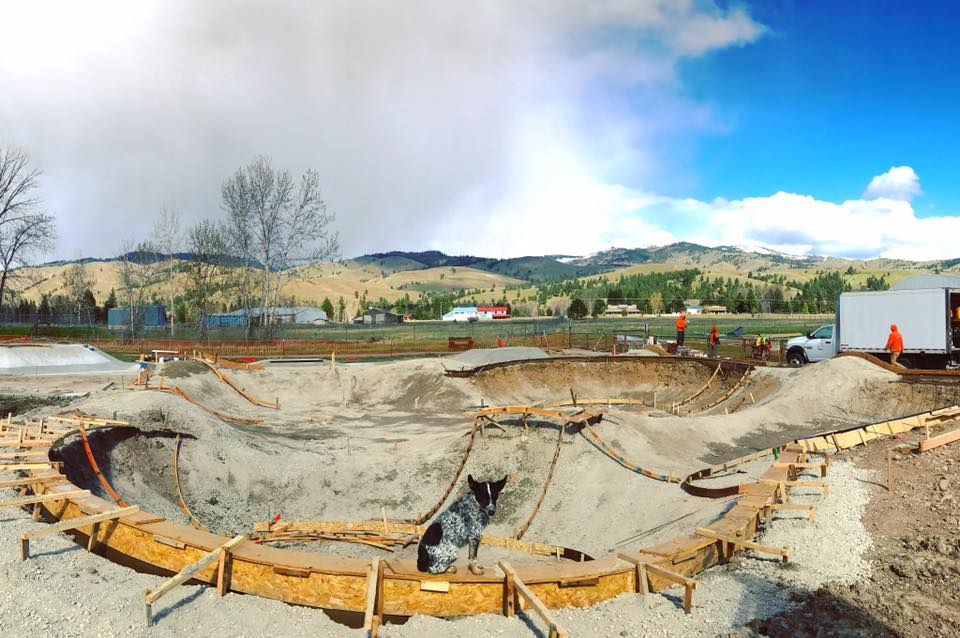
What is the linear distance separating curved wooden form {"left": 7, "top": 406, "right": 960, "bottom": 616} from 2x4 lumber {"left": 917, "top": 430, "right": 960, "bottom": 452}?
693 cm

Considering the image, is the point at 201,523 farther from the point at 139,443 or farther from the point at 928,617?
the point at 928,617

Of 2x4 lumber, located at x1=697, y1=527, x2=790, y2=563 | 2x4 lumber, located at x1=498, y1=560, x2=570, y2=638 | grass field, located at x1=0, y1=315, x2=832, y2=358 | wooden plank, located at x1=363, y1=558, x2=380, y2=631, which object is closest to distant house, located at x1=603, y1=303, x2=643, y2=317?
grass field, located at x1=0, y1=315, x2=832, y2=358

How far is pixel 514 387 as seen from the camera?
28.8 metres

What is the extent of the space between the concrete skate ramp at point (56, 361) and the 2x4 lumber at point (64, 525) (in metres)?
29.0

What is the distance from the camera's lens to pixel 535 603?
5180 mm

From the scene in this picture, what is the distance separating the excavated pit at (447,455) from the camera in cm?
1199

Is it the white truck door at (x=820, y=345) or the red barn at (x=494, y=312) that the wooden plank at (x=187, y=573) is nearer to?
the white truck door at (x=820, y=345)

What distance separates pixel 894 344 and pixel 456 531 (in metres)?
23.1

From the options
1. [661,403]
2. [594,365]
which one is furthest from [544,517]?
[594,365]

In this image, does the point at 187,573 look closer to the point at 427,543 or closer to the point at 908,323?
the point at 427,543

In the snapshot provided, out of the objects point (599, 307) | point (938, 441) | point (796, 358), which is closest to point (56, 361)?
point (938, 441)

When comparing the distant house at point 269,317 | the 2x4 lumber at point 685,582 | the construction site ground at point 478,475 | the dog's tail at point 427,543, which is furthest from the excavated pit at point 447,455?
the distant house at point 269,317

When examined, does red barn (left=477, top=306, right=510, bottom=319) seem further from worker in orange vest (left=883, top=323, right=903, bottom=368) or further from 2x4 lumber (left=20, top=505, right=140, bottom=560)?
2x4 lumber (left=20, top=505, right=140, bottom=560)

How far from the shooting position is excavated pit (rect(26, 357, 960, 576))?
39.3ft
